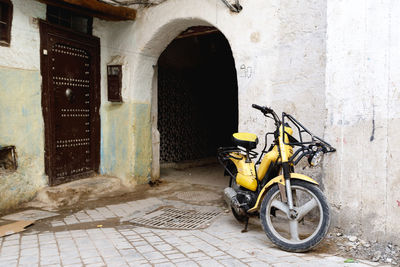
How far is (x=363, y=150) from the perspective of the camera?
344 centimetres

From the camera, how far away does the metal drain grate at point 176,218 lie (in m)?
4.28

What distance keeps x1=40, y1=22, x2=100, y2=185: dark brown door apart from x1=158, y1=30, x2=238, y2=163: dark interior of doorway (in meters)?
2.11

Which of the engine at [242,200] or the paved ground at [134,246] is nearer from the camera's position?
the paved ground at [134,246]

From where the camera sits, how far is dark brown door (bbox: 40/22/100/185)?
551cm

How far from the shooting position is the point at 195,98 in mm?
9438

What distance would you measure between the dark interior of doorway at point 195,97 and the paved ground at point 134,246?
13.3ft

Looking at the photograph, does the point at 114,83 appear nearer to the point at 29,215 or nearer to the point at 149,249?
the point at 29,215

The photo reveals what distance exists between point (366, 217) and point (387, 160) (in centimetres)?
62

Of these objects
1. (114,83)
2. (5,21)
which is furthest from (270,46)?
(5,21)

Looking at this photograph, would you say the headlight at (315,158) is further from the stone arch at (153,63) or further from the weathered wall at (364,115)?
the stone arch at (153,63)

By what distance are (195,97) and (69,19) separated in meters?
4.21

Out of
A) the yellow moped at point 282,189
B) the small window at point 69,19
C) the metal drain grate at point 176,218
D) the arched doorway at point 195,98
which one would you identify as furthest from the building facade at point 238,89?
the arched doorway at point 195,98

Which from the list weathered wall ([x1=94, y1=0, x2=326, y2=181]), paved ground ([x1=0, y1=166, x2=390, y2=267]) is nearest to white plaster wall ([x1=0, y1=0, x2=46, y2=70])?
weathered wall ([x1=94, y1=0, x2=326, y2=181])

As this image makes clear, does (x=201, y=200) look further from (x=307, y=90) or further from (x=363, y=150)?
(x=363, y=150)
